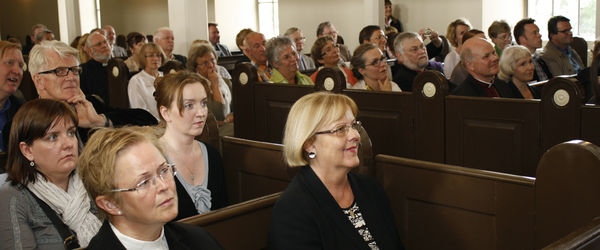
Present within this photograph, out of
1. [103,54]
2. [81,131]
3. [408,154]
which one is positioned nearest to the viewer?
[81,131]

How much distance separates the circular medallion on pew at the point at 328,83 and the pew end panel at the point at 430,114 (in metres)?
0.71

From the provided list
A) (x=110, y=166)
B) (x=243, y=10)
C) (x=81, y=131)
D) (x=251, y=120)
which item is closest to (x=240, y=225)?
(x=110, y=166)

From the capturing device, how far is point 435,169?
2.67 metres

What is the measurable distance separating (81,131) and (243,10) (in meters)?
12.3

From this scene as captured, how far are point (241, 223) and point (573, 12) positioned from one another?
32.7 feet

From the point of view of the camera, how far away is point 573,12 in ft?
35.8

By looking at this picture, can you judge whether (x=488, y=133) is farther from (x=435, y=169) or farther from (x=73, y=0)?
(x=73, y=0)

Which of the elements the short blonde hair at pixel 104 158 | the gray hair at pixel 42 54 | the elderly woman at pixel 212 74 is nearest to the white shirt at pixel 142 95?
the elderly woman at pixel 212 74

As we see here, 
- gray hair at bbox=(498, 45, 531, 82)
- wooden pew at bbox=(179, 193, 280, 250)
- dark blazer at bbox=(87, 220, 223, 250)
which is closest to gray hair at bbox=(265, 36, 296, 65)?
gray hair at bbox=(498, 45, 531, 82)

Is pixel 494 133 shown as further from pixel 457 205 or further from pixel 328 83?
pixel 457 205

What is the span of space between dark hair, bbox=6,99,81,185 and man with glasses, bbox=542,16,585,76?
566 centimetres

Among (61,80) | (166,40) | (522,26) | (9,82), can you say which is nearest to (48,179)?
(61,80)

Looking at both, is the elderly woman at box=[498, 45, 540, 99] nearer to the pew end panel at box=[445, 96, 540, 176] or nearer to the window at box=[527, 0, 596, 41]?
the pew end panel at box=[445, 96, 540, 176]

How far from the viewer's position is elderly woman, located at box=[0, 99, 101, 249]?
7.67ft
